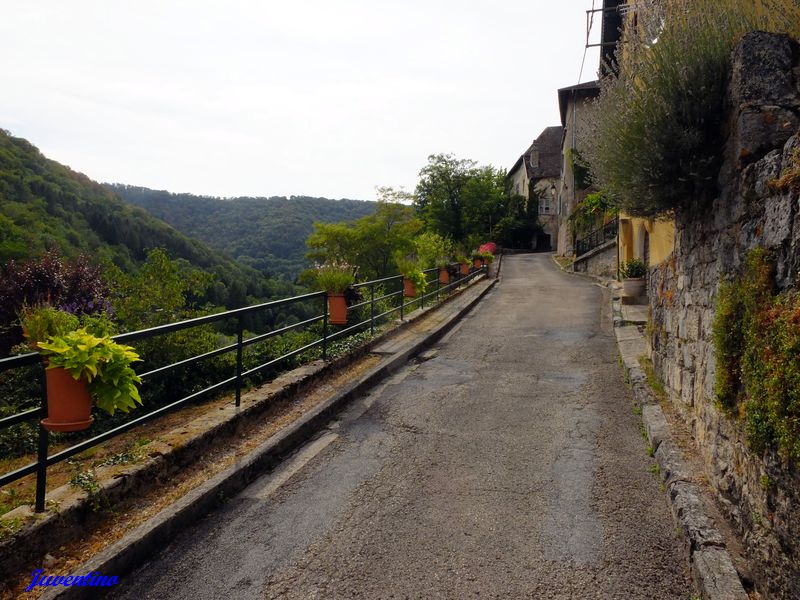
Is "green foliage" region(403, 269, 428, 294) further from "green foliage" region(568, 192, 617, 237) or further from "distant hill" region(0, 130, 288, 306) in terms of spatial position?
"distant hill" region(0, 130, 288, 306)

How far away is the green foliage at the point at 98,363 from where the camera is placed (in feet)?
9.43

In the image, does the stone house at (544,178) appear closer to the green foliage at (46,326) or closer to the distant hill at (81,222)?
the distant hill at (81,222)

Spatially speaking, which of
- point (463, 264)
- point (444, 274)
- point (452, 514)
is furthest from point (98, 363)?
point (463, 264)

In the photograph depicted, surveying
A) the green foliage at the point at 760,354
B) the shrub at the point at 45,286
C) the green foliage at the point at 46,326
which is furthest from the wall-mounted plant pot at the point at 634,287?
the shrub at the point at 45,286

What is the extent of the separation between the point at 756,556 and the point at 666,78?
3347 mm

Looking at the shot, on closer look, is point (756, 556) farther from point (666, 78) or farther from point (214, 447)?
point (214, 447)

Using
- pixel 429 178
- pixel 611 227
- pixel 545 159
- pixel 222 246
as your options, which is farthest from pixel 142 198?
pixel 611 227

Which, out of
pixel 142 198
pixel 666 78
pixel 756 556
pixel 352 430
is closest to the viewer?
pixel 756 556

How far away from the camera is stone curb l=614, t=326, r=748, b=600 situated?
2496 millimetres

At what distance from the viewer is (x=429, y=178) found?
5209 cm

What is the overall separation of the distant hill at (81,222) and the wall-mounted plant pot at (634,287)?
28.4m

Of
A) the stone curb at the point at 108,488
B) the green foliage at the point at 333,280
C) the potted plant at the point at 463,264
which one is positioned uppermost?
the potted plant at the point at 463,264

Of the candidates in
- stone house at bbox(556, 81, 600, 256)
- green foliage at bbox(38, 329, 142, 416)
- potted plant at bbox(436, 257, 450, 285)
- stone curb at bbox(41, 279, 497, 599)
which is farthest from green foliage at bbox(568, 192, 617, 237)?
green foliage at bbox(38, 329, 142, 416)

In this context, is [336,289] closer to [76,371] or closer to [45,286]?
[76,371]
